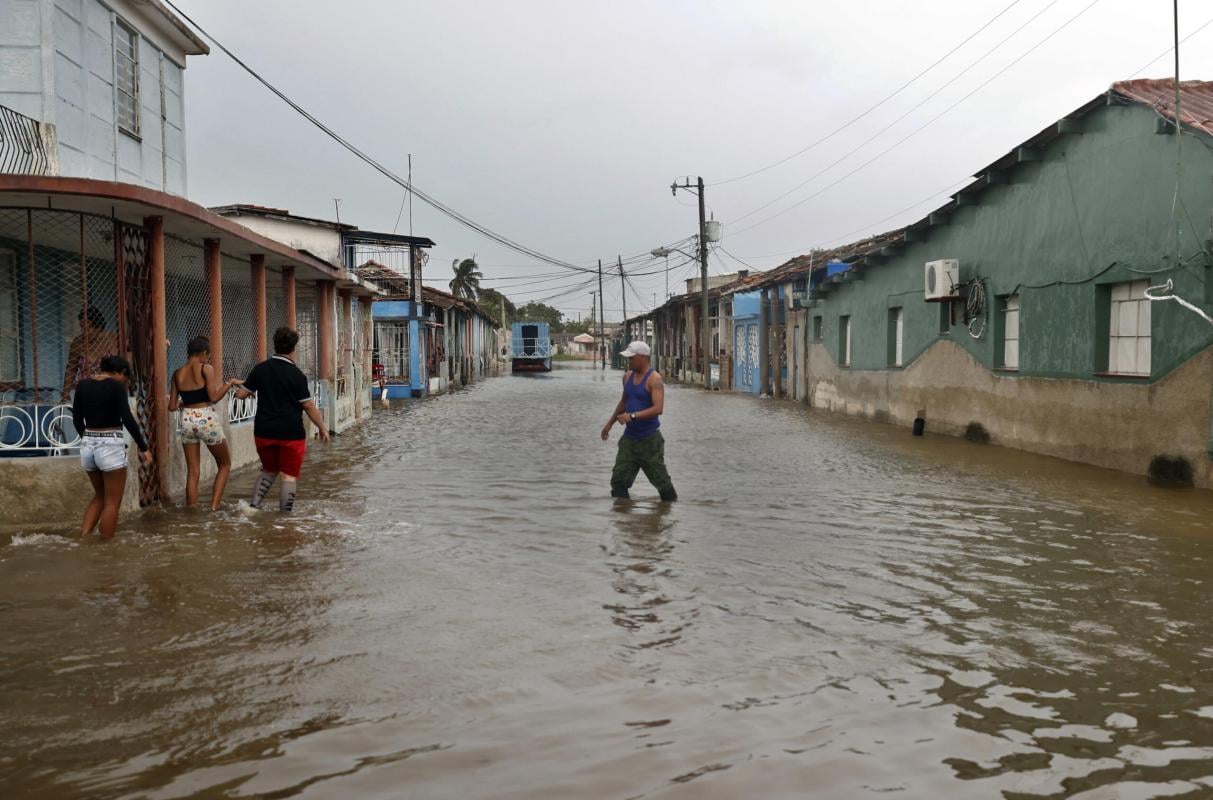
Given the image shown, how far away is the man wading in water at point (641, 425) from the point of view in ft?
30.9

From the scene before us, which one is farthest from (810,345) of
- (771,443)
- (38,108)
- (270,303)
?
(38,108)

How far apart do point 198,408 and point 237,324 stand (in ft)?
37.4

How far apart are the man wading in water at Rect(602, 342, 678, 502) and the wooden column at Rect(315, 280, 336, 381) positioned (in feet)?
30.4

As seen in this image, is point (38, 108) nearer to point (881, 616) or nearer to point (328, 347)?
point (328, 347)

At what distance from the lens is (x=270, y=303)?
20688mm

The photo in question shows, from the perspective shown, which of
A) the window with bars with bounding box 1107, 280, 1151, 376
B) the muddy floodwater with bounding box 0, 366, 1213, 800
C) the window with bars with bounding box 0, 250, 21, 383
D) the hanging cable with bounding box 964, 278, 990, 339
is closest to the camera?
the muddy floodwater with bounding box 0, 366, 1213, 800

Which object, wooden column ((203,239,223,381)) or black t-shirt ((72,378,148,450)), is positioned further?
wooden column ((203,239,223,381))

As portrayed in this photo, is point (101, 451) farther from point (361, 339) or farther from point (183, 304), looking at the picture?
point (361, 339)

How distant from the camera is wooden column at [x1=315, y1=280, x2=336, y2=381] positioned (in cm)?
1759

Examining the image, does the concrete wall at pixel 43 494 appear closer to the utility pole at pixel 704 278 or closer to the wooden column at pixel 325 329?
the wooden column at pixel 325 329

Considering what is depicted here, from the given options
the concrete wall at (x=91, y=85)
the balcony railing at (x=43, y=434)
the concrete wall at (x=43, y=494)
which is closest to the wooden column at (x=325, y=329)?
the concrete wall at (x=91, y=85)

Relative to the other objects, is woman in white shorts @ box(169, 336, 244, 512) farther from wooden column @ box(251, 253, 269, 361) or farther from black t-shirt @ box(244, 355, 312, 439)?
wooden column @ box(251, 253, 269, 361)

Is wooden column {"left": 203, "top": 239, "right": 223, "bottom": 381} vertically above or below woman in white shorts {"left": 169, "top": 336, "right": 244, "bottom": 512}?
above

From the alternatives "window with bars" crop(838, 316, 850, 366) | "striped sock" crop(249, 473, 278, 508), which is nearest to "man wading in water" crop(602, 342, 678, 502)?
"striped sock" crop(249, 473, 278, 508)
